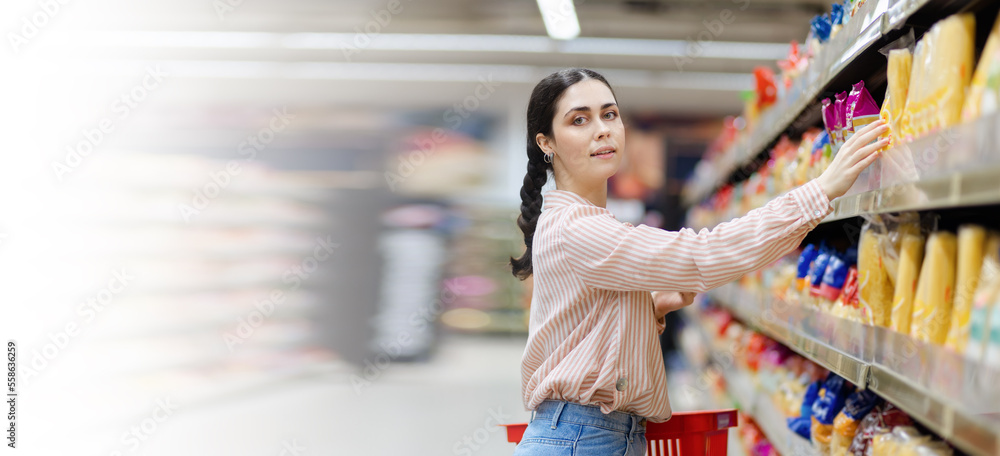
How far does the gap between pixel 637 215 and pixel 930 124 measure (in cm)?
789

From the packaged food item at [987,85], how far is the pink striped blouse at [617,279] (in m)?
0.31

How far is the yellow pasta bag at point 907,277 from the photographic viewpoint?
Answer: 49.6 inches

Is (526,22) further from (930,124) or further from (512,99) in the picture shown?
(930,124)

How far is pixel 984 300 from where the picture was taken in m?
0.94

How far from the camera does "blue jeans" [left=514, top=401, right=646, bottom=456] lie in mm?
1447

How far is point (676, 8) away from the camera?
6863 mm

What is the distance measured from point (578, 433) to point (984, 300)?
76 centimetres

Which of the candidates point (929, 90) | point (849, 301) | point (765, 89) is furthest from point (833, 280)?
point (765, 89)

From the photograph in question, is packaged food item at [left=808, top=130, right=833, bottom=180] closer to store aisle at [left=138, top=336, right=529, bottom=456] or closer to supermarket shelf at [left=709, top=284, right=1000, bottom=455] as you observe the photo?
supermarket shelf at [left=709, top=284, right=1000, bottom=455]

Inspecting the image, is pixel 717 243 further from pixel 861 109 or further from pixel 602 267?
pixel 861 109

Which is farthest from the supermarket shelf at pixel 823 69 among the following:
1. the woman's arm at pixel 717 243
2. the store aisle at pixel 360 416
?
the store aisle at pixel 360 416

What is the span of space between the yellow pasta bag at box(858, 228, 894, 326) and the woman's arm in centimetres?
20

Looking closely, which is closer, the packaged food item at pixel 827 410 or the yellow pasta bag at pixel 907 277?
the yellow pasta bag at pixel 907 277

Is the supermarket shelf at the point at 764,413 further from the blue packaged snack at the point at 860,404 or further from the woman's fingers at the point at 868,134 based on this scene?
the woman's fingers at the point at 868,134
